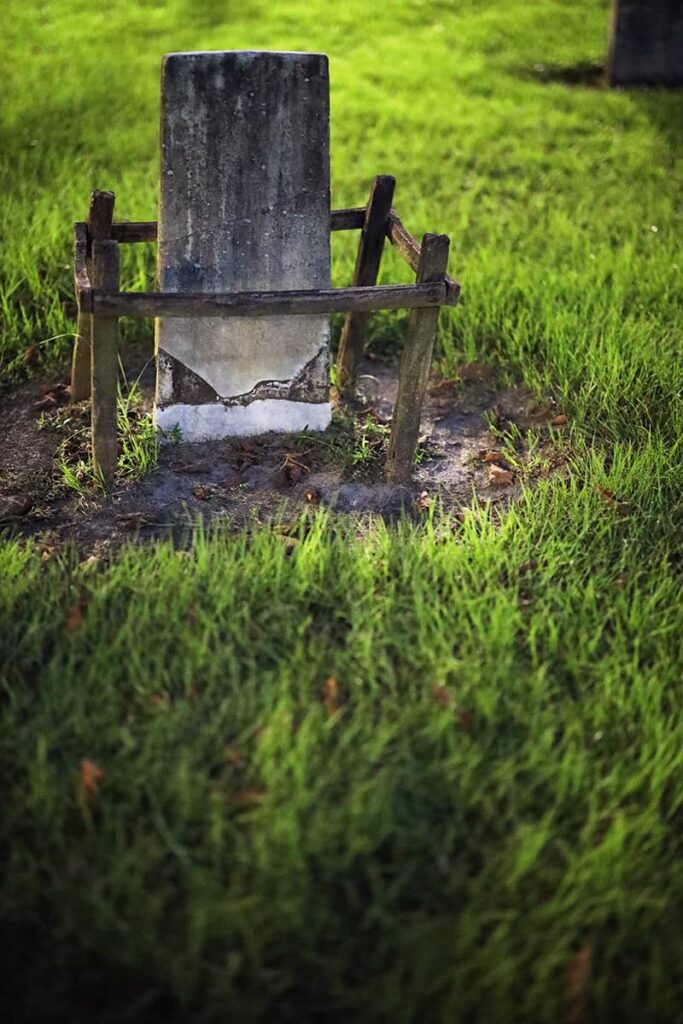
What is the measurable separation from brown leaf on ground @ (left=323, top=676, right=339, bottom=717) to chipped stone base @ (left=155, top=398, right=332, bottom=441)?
5.24ft

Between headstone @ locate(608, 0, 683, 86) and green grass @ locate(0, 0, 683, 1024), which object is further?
headstone @ locate(608, 0, 683, 86)

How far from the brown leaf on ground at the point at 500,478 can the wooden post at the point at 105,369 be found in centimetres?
143

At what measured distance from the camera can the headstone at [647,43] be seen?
765 cm

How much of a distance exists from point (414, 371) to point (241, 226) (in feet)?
2.89

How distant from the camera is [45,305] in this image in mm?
4637

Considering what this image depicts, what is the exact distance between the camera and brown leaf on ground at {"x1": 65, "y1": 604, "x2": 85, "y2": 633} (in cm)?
277

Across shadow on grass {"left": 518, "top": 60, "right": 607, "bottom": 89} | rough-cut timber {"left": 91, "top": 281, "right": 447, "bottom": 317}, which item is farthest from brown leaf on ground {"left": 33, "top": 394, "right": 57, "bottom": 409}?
shadow on grass {"left": 518, "top": 60, "right": 607, "bottom": 89}

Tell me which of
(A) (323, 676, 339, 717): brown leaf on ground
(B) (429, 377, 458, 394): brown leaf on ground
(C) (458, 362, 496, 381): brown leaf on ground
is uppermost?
(C) (458, 362, 496, 381): brown leaf on ground

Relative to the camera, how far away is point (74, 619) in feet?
9.11

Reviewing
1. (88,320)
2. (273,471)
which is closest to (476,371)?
(273,471)

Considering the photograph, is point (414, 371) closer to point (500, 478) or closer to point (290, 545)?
point (500, 478)

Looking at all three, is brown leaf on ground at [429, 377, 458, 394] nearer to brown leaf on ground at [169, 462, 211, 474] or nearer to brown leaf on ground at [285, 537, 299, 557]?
brown leaf on ground at [169, 462, 211, 474]

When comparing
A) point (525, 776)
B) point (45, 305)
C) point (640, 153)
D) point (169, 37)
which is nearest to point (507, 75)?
point (640, 153)

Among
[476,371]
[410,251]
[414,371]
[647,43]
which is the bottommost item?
[476,371]
